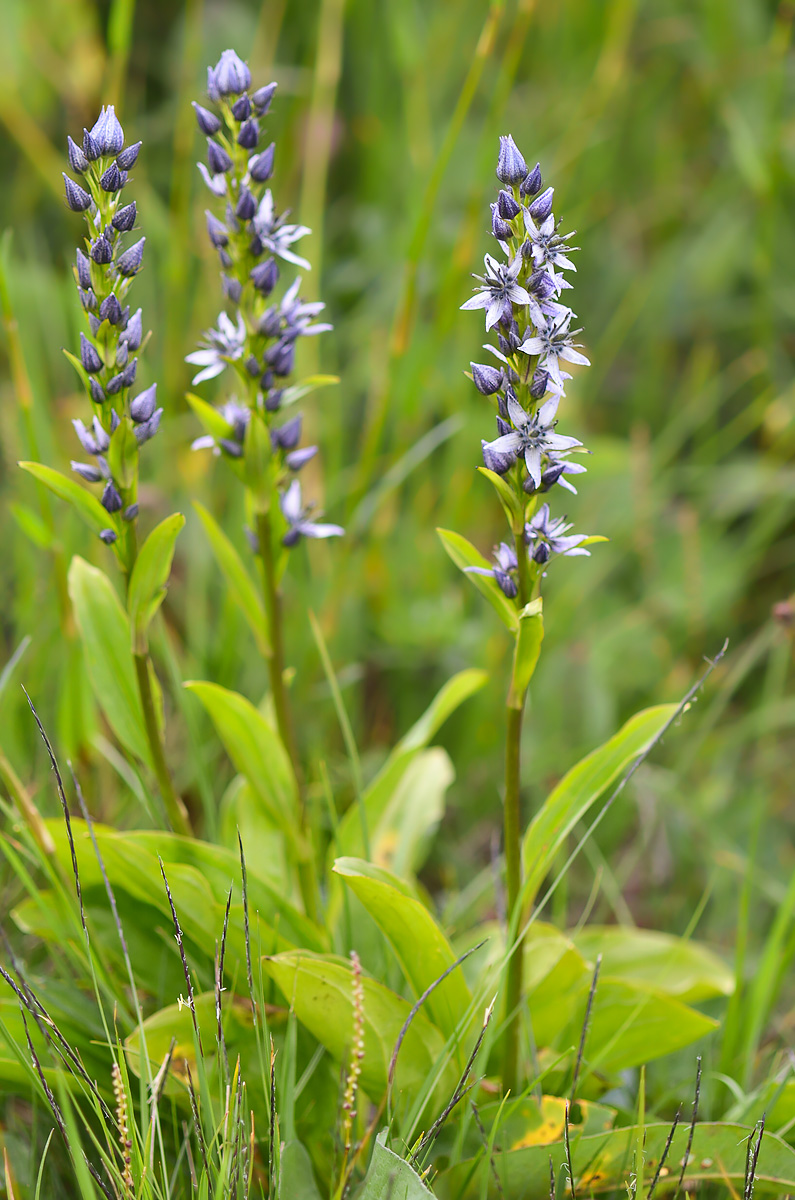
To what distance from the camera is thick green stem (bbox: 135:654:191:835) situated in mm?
1403

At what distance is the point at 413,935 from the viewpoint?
132cm

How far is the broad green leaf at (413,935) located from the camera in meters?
1.25

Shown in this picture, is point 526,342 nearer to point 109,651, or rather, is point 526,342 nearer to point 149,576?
point 149,576

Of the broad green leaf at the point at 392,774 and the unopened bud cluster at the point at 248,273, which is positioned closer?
the unopened bud cluster at the point at 248,273

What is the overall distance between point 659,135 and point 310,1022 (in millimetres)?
3939

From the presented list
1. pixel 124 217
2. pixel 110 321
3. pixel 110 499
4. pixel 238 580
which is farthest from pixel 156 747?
pixel 124 217

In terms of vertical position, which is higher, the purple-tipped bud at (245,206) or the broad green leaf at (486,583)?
the purple-tipped bud at (245,206)

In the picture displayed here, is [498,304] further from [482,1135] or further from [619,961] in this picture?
[619,961]

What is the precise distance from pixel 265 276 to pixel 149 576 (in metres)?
0.45

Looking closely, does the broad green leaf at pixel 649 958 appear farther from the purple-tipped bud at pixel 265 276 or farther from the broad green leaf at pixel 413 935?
the purple-tipped bud at pixel 265 276

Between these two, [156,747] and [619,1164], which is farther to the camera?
[156,747]

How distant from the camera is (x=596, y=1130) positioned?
1.38 meters

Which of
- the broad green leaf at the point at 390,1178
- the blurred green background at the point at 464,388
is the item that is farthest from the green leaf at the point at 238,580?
the broad green leaf at the point at 390,1178

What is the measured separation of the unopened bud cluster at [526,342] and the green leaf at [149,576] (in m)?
0.43
